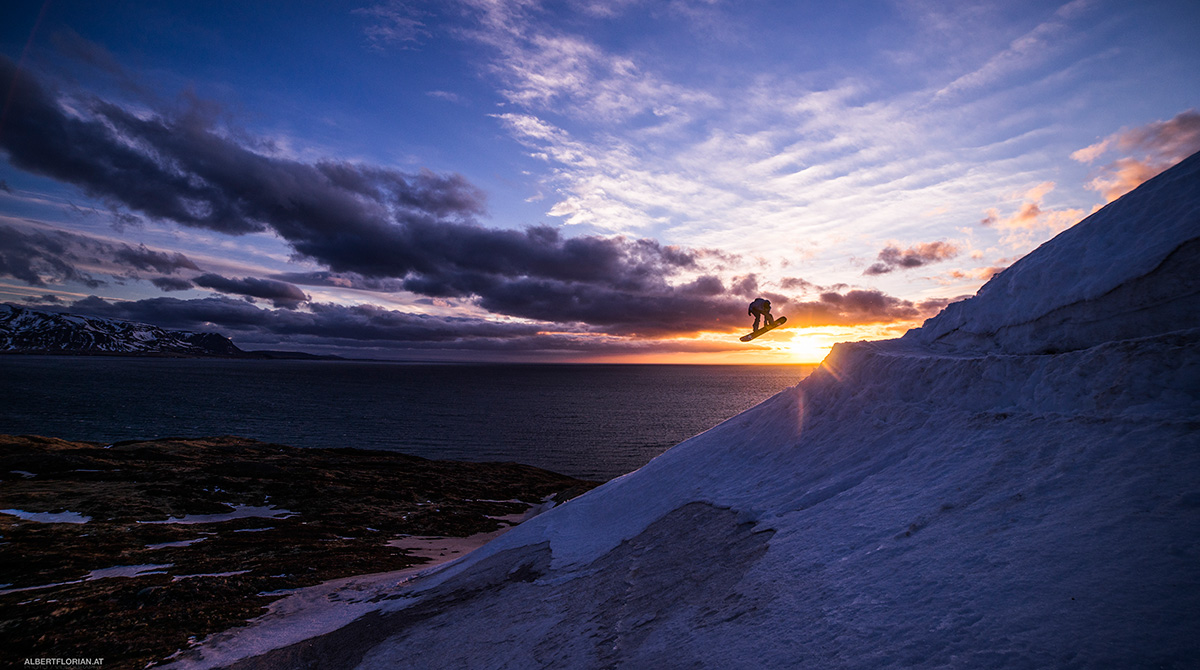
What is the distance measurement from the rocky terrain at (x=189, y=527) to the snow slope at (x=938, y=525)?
5.17 meters

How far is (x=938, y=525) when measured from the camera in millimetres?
7754

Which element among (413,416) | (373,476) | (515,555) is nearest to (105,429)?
(413,416)

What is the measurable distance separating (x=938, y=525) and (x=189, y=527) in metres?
38.6

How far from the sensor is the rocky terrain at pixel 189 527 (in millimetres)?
16266

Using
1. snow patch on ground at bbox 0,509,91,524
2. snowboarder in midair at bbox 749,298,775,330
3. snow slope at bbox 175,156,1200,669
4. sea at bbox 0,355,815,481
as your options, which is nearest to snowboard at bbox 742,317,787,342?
snowboarder in midair at bbox 749,298,775,330

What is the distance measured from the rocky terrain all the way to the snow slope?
517 centimetres

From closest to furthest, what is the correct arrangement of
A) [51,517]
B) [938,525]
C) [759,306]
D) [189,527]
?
1. [938,525]
2. [759,306]
3. [51,517]
4. [189,527]

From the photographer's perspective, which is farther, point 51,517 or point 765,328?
point 51,517

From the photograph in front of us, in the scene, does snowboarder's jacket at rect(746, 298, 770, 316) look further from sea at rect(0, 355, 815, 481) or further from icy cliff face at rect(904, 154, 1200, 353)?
sea at rect(0, 355, 815, 481)

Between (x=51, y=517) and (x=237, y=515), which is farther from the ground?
(x=51, y=517)

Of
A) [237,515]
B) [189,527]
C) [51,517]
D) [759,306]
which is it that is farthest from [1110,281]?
[51,517]

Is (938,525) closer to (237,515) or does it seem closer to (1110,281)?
(1110,281)

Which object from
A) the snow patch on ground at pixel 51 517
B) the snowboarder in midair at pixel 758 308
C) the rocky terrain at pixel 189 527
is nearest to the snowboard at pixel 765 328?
the snowboarder in midair at pixel 758 308

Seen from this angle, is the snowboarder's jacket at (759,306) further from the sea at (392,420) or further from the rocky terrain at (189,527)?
the sea at (392,420)
